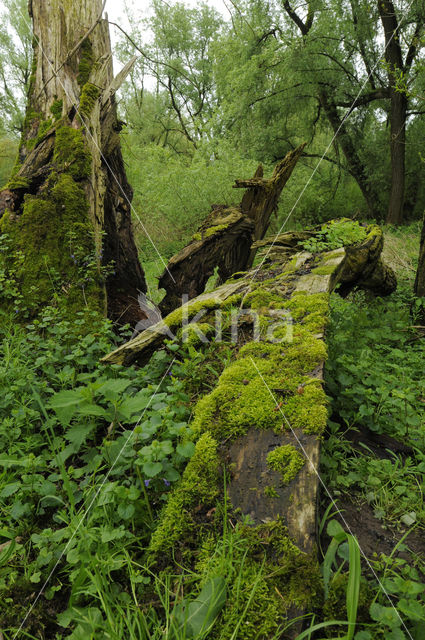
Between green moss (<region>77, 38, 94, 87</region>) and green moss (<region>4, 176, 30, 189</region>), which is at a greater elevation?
green moss (<region>77, 38, 94, 87</region>)

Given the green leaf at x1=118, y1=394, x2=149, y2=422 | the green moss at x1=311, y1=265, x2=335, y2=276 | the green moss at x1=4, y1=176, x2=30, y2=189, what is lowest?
the green leaf at x1=118, y1=394, x2=149, y2=422

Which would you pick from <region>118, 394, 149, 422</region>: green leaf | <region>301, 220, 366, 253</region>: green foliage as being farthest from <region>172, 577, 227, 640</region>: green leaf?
<region>301, 220, 366, 253</region>: green foliage

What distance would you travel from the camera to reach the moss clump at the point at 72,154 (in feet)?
11.5

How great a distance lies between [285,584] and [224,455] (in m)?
0.49

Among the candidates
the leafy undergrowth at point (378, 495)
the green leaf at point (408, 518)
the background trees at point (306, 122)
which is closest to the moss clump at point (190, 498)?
the leafy undergrowth at point (378, 495)

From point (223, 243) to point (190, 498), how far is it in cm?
308

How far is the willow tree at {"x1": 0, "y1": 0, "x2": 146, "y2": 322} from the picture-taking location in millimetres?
3281

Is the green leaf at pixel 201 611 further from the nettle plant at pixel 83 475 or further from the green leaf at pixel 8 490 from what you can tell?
the green leaf at pixel 8 490

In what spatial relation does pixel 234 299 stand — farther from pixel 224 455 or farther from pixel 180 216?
pixel 180 216

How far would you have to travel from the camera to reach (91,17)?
169 inches

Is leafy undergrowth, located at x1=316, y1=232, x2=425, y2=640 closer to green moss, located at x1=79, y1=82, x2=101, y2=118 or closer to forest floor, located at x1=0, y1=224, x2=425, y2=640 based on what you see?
forest floor, located at x1=0, y1=224, x2=425, y2=640

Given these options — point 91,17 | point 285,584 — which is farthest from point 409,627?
point 91,17

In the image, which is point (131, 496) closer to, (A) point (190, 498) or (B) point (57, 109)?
(A) point (190, 498)

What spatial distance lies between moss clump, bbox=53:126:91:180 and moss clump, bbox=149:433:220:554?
3064 mm
